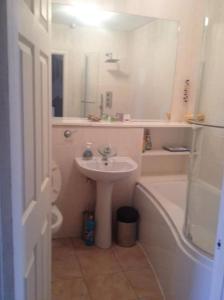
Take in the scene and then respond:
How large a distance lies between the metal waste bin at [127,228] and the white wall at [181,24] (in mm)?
1181

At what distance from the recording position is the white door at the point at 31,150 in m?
0.92

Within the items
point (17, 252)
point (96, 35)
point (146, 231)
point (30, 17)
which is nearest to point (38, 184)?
point (17, 252)

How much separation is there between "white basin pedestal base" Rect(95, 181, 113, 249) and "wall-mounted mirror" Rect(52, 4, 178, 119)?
806 millimetres

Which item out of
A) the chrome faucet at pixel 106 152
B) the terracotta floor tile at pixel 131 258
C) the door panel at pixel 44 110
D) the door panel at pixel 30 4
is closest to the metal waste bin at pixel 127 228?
the terracotta floor tile at pixel 131 258

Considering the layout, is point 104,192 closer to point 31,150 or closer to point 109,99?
point 109,99

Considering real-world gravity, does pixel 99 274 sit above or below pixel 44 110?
below

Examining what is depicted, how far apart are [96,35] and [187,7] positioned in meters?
0.97

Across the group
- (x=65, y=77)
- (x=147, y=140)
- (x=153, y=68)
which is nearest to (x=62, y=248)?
(x=147, y=140)

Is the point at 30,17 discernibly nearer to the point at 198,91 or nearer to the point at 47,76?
the point at 47,76

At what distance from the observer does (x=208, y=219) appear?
192 centimetres

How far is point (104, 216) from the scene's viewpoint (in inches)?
107

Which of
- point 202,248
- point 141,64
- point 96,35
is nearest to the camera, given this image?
point 202,248

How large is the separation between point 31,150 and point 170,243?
1426 millimetres

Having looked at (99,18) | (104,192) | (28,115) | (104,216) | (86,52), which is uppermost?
(99,18)
